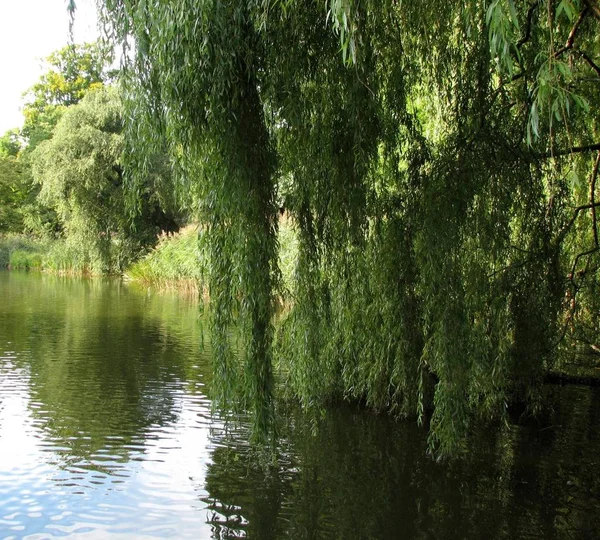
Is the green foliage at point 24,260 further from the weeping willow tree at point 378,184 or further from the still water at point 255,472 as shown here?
the weeping willow tree at point 378,184

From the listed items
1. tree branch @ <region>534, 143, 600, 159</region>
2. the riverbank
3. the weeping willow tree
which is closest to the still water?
the weeping willow tree

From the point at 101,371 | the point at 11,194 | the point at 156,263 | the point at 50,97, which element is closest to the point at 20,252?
the point at 11,194

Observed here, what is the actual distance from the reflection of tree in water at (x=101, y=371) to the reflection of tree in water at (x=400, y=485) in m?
0.94

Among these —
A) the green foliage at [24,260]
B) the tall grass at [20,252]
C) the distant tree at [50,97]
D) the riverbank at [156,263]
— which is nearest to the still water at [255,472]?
the riverbank at [156,263]

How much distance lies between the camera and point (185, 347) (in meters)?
10.1

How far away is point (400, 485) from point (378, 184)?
2.31 meters

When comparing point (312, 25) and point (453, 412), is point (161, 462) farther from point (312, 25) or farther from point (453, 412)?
point (312, 25)

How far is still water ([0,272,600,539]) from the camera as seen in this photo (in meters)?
4.09

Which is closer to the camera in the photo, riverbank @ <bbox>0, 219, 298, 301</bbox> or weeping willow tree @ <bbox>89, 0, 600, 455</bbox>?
weeping willow tree @ <bbox>89, 0, 600, 455</bbox>

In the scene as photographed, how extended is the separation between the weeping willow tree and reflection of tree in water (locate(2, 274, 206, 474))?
161 centimetres

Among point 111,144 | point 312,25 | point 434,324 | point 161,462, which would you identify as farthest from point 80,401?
point 111,144

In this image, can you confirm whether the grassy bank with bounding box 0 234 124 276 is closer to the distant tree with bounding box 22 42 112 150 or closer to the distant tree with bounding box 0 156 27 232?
the distant tree with bounding box 0 156 27 232

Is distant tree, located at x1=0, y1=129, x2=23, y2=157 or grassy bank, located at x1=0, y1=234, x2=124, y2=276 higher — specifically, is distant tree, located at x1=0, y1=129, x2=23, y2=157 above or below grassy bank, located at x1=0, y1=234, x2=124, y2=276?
above

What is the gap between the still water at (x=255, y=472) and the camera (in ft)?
13.4
